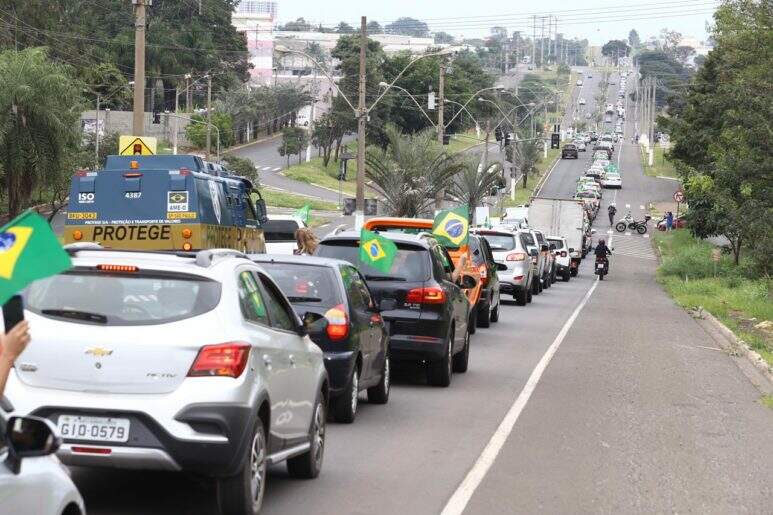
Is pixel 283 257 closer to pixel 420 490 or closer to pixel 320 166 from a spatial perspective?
pixel 420 490

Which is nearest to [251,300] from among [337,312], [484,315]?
[337,312]

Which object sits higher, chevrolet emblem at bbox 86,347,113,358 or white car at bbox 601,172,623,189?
chevrolet emblem at bbox 86,347,113,358

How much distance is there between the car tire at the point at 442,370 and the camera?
1633 centimetres

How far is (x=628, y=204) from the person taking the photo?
10494cm

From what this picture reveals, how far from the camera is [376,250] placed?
15.9 metres

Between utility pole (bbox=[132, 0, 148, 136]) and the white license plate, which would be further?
utility pole (bbox=[132, 0, 148, 136])

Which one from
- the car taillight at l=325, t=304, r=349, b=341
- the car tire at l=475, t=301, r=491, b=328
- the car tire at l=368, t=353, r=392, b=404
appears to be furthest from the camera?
the car tire at l=475, t=301, r=491, b=328

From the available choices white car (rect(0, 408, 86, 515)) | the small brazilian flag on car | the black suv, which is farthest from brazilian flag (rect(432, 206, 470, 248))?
the black suv

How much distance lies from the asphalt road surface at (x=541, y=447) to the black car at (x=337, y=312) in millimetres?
409

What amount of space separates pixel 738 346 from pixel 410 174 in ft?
90.4

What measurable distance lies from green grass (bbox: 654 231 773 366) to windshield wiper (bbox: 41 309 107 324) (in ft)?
48.0

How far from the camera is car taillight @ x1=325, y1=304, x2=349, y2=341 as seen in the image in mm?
12734

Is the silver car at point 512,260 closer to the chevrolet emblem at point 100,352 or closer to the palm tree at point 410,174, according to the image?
the palm tree at point 410,174

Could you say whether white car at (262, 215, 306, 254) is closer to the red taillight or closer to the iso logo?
the iso logo
